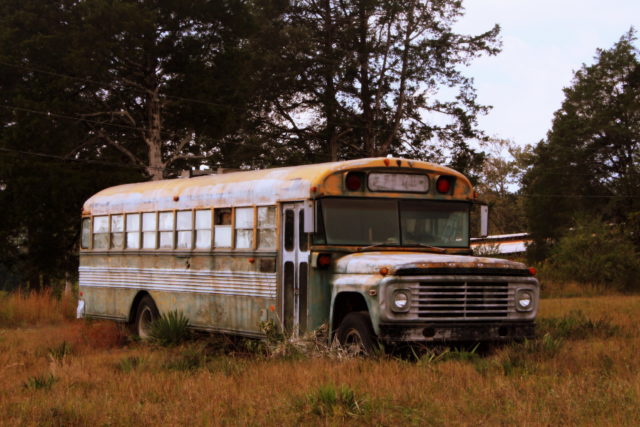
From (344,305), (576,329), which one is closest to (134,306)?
(344,305)

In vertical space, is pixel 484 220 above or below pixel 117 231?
above

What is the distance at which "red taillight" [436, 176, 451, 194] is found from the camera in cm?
1259

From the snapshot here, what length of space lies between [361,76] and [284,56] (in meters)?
3.68

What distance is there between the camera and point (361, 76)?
39594mm

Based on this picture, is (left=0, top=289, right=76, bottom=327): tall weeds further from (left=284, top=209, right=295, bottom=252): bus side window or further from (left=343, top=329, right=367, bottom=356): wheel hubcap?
(left=343, top=329, right=367, bottom=356): wheel hubcap

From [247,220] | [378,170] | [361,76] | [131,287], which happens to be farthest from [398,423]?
[361,76]

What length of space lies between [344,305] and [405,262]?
4.43ft

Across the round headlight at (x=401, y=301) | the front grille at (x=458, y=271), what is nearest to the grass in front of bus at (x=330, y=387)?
the round headlight at (x=401, y=301)

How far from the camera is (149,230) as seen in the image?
52.7ft

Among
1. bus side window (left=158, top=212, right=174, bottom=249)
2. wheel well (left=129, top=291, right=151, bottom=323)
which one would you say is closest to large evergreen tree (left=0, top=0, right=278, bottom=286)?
wheel well (left=129, top=291, right=151, bottom=323)

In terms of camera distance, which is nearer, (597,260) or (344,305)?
(344,305)

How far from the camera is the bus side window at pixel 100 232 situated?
57.4 feet

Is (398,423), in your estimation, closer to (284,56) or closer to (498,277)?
(498,277)

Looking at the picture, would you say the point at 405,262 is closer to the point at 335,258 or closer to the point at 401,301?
the point at 401,301
